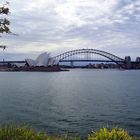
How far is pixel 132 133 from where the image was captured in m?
28.5

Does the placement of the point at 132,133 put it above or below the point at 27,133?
below

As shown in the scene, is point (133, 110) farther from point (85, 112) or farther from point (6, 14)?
point (6, 14)

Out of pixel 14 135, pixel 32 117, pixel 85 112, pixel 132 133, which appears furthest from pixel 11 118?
pixel 14 135

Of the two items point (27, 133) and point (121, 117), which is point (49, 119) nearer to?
point (121, 117)

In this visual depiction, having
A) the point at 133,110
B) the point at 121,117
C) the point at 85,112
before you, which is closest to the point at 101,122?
the point at 121,117

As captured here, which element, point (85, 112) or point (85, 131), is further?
point (85, 112)

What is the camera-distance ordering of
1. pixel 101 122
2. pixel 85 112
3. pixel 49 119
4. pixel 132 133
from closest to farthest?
pixel 132 133 < pixel 101 122 < pixel 49 119 < pixel 85 112

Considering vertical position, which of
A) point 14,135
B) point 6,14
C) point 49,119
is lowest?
point 49,119

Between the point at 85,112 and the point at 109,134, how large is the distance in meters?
29.3

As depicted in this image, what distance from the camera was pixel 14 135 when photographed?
41.9 feet

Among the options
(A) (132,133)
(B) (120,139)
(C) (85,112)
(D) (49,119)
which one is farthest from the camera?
(C) (85,112)

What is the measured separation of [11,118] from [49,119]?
3.70 metres

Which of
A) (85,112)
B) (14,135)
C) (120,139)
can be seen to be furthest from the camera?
(85,112)

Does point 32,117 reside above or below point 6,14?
below
